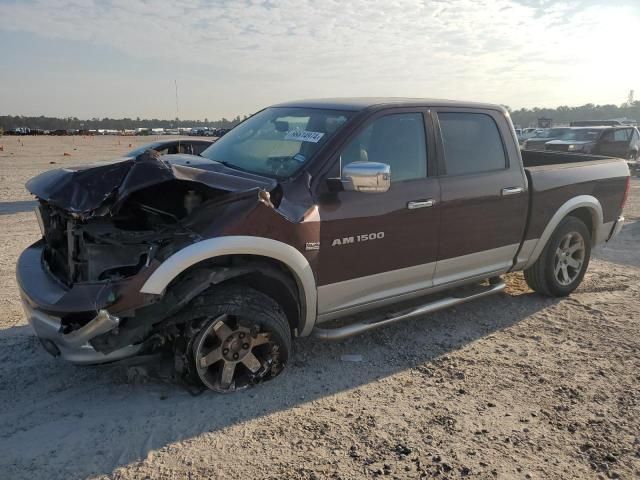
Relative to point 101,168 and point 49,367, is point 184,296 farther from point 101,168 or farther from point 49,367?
point 49,367

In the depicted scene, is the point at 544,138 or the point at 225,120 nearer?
the point at 544,138

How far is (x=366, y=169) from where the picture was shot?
10.9 ft

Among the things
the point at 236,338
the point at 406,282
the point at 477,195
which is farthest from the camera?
the point at 477,195

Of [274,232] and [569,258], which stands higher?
[274,232]

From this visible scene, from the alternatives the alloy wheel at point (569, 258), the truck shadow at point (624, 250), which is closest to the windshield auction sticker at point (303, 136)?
the alloy wheel at point (569, 258)

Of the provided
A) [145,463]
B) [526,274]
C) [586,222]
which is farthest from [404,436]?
[586,222]

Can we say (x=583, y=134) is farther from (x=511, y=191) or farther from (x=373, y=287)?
(x=373, y=287)

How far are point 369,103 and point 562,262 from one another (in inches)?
113

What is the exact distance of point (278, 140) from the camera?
4141 millimetres

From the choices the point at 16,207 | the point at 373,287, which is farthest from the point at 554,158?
the point at 16,207

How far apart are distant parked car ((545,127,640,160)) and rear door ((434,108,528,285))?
13.7 metres

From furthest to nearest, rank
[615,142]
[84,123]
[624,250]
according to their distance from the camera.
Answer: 1. [84,123]
2. [615,142]
3. [624,250]

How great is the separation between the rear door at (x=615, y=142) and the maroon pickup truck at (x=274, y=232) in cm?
1475

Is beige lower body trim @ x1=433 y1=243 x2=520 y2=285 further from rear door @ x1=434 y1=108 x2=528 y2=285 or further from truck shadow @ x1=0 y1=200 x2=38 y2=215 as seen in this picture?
truck shadow @ x1=0 y1=200 x2=38 y2=215
